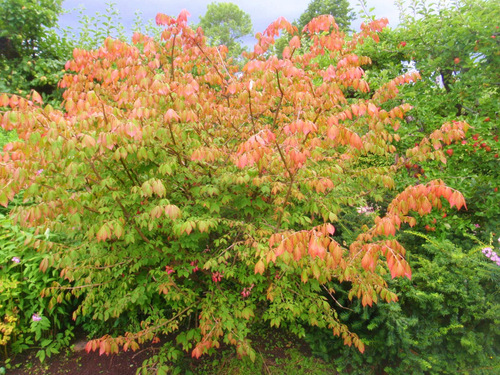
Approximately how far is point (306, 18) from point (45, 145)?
23454 millimetres

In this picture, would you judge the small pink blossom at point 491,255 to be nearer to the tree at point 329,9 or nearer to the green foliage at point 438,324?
the green foliage at point 438,324

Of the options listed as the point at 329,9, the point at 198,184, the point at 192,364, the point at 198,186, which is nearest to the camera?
the point at 198,186

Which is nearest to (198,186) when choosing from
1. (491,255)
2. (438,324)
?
(438,324)

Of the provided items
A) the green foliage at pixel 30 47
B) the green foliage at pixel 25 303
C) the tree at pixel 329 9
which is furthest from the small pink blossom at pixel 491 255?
the tree at pixel 329 9

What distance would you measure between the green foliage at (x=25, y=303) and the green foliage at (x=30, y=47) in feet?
16.3

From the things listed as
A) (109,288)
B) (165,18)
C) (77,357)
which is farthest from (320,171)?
(77,357)

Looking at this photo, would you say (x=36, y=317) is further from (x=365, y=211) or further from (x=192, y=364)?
(x=365, y=211)

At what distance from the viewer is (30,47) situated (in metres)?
7.27

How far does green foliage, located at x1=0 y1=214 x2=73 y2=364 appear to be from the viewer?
117 inches

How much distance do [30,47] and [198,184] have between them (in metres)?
7.34

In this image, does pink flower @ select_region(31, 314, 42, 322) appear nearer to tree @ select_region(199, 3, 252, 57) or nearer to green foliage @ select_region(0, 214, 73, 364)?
green foliage @ select_region(0, 214, 73, 364)

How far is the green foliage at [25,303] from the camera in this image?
2982mm

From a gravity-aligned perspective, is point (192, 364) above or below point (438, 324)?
below

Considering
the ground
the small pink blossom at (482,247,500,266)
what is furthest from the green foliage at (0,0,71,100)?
the small pink blossom at (482,247,500,266)
